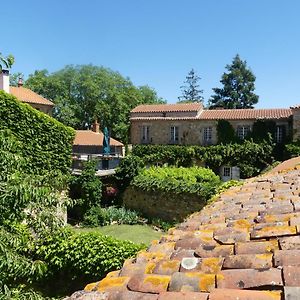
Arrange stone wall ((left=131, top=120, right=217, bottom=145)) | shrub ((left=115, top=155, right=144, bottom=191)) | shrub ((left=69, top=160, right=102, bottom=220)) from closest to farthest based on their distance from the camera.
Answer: shrub ((left=69, top=160, right=102, bottom=220))
shrub ((left=115, top=155, right=144, bottom=191))
stone wall ((left=131, top=120, right=217, bottom=145))

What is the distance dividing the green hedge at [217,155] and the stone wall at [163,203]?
8783mm

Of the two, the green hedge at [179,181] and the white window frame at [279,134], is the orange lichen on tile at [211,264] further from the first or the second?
the white window frame at [279,134]

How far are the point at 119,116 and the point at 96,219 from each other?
33.1m

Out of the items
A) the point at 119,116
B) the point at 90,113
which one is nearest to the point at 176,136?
the point at 119,116

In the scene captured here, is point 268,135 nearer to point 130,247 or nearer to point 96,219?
point 96,219

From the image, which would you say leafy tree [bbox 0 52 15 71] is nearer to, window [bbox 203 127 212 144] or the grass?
the grass

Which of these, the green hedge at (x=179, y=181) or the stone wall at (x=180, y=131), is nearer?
the green hedge at (x=179, y=181)

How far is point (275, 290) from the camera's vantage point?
72.9 inches

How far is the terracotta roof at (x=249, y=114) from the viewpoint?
3054 cm

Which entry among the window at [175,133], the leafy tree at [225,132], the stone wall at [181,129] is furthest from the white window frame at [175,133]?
the leafy tree at [225,132]

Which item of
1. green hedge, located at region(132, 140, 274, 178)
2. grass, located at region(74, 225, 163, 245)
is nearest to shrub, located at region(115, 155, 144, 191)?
grass, located at region(74, 225, 163, 245)

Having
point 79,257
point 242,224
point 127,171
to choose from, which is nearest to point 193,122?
point 127,171

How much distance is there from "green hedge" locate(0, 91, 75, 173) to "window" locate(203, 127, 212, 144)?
1588cm

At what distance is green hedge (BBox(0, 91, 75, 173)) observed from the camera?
56.3 feet
